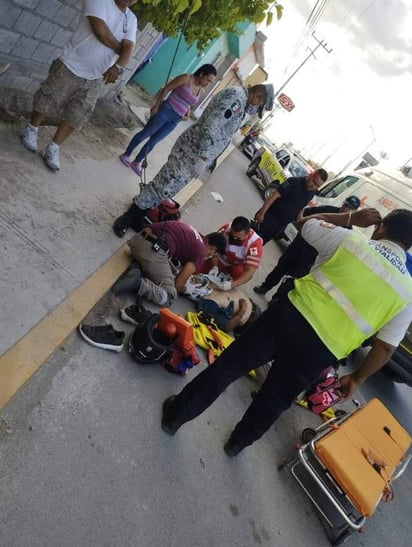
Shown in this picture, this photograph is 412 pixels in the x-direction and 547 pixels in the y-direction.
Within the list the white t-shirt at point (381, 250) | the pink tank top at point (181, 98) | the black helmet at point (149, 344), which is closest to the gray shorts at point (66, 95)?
the pink tank top at point (181, 98)

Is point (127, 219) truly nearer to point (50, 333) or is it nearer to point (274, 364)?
point (50, 333)

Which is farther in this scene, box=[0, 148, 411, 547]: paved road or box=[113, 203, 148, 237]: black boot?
box=[113, 203, 148, 237]: black boot

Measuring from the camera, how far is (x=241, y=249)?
4.57 meters

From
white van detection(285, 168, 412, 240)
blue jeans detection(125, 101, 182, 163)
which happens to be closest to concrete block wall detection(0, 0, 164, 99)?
blue jeans detection(125, 101, 182, 163)

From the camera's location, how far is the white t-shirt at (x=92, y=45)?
3449mm

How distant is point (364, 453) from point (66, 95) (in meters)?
4.02

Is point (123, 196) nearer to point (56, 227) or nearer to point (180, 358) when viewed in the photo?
point (56, 227)

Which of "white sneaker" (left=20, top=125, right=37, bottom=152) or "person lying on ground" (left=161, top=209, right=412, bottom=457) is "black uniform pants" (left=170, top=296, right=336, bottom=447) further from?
"white sneaker" (left=20, top=125, right=37, bottom=152)

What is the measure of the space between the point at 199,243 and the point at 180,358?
1.18 m

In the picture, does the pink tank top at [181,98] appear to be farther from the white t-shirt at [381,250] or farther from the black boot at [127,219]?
the white t-shirt at [381,250]

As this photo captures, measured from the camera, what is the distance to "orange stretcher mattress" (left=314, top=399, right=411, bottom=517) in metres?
2.73

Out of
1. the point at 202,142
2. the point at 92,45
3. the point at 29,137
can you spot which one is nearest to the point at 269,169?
the point at 202,142

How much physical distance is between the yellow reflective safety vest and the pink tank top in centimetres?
383

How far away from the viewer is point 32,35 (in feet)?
13.5
